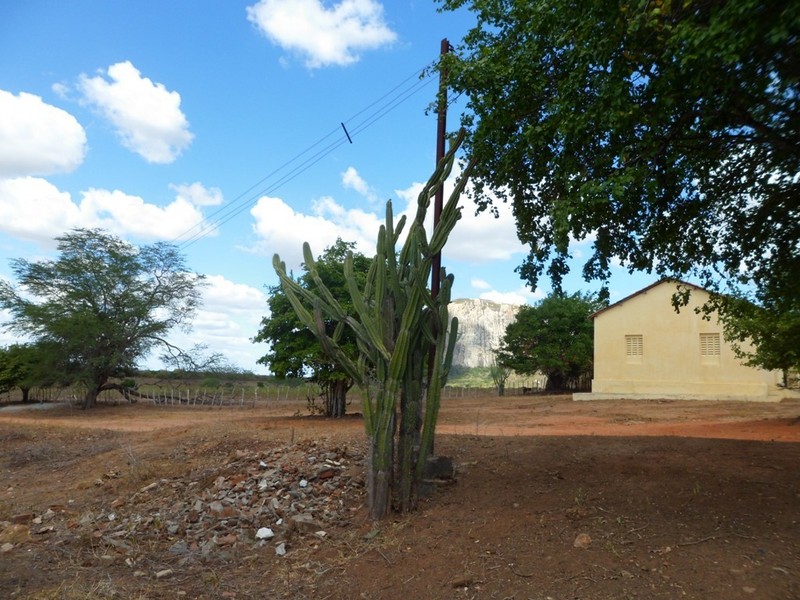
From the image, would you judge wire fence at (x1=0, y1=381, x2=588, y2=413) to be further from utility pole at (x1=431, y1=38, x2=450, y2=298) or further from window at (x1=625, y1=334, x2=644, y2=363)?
utility pole at (x1=431, y1=38, x2=450, y2=298)

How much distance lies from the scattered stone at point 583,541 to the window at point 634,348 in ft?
89.8

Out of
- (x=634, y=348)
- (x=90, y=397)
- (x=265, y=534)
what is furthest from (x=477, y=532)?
(x=90, y=397)

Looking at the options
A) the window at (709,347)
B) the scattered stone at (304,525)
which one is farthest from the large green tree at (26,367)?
the window at (709,347)

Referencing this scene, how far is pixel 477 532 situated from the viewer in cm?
634

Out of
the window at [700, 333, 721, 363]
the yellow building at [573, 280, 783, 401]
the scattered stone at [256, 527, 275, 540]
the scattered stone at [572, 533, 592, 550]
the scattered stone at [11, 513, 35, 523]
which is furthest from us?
the window at [700, 333, 721, 363]

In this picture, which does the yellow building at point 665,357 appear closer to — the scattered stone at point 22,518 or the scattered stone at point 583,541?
the scattered stone at point 583,541

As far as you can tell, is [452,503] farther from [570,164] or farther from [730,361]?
[730,361]

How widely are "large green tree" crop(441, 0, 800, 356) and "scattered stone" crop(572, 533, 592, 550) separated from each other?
272 cm

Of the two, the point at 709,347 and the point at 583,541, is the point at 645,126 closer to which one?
the point at 583,541

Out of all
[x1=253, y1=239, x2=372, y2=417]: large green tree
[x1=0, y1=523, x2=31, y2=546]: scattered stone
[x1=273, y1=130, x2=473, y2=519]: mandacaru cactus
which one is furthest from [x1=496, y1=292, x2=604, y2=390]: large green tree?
[x1=0, y1=523, x2=31, y2=546]: scattered stone

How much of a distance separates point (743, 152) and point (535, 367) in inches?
1297

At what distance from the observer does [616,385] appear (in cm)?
3192

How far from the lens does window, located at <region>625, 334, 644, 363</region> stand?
31438 mm

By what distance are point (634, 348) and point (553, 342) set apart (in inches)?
339
